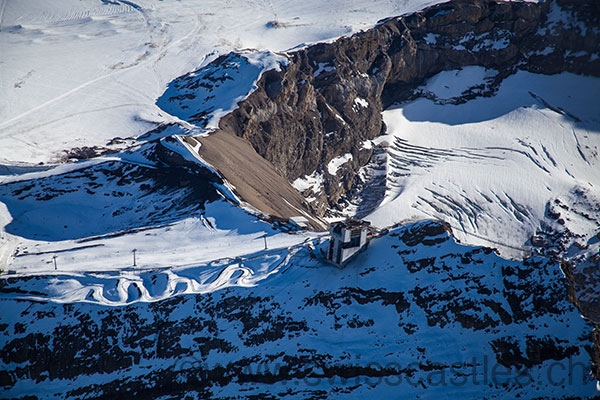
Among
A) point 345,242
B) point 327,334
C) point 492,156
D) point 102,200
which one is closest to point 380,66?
point 492,156

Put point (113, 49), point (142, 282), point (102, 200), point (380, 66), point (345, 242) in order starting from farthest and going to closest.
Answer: point (113, 49)
point (380, 66)
point (102, 200)
point (142, 282)
point (345, 242)

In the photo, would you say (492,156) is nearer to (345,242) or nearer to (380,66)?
(380,66)

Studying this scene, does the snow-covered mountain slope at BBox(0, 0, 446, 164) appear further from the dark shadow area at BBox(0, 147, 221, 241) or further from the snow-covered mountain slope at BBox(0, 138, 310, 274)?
the snow-covered mountain slope at BBox(0, 138, 310, 274)

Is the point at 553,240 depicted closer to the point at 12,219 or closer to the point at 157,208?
the point at 157,208

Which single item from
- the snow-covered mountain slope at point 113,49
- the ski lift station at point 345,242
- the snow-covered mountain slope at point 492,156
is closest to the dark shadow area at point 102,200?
the snow-covered mountain slope at point 113,49

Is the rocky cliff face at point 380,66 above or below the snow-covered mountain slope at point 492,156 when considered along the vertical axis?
above

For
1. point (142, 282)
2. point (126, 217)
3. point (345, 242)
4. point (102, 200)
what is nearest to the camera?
point (345, 242)

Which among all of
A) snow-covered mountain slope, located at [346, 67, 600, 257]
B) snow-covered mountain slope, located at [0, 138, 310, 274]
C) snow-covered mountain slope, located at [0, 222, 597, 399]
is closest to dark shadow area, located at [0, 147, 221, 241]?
snow-covered mountain slope, located at [0, 138, 310, 274]

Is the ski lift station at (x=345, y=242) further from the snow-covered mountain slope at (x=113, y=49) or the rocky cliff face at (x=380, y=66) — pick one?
the snow-covered mountain slope at (x=113, y=49)
